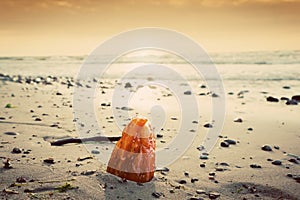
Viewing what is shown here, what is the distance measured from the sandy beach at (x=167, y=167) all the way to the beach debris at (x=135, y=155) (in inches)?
3.4

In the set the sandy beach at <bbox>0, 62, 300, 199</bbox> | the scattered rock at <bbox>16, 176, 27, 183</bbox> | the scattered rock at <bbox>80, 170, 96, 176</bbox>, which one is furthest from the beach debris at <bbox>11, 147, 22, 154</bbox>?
the scattered rock at <bbox>80, 170, 96, 176</bbox>

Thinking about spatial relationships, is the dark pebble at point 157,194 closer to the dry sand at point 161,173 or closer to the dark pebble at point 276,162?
the dry sand at point 161,173

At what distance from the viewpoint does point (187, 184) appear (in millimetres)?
3609

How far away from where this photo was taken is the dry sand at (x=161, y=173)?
3246 mm

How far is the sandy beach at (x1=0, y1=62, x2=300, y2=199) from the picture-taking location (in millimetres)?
3264

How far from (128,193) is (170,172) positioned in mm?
836

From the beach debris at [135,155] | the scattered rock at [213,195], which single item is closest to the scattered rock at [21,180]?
the beach debris at [135,155]

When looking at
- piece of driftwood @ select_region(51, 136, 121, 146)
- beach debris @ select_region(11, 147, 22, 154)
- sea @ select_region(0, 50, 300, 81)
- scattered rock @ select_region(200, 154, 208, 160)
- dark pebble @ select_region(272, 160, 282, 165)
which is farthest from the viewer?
sea @ select_region(0, 50, 300, 81)

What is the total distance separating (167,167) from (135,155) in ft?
2.62

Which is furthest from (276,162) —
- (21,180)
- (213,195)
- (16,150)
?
(16,150)

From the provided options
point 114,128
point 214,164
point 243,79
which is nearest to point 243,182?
point 214,164

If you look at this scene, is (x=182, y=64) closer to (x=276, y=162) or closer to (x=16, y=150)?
(x=276, y=162)

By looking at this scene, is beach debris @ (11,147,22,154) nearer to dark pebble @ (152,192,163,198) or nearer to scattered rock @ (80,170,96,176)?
scattered rock @ (80,170,96,176)

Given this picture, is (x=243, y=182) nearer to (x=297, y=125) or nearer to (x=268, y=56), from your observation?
(x=297, y=125)
